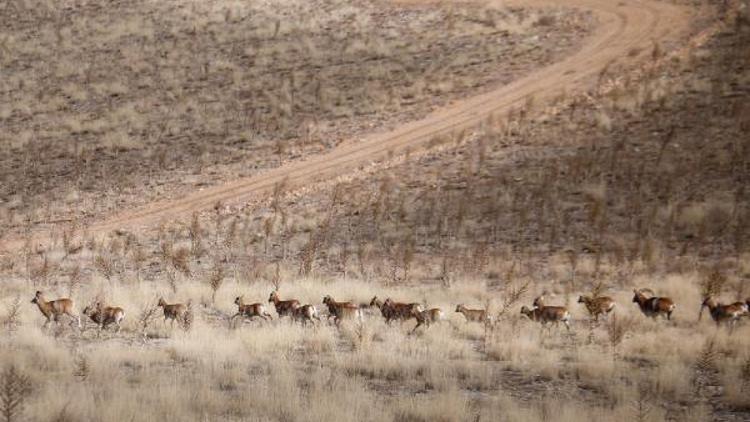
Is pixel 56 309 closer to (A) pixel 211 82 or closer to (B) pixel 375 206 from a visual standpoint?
(B) pixel 375 206

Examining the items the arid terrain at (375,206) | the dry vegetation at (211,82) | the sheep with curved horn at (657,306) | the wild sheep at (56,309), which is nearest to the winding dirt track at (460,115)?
the arid terrain at (375,206)

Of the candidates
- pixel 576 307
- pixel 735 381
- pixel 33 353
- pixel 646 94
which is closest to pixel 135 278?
pixel 33 353

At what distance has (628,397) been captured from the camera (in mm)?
9297

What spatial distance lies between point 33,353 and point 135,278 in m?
7.32

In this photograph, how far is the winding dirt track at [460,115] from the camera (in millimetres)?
24391

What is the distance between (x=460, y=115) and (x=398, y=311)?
1580 cm

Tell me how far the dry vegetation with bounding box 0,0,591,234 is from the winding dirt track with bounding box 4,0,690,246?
912 mm

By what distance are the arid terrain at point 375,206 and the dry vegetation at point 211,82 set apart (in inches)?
5.6

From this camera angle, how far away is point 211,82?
3425 cm

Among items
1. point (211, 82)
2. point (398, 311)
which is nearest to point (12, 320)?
point (398, 311)

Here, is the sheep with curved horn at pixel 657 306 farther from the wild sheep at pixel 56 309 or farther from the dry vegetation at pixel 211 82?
the dry vegetation at pixel 211 82

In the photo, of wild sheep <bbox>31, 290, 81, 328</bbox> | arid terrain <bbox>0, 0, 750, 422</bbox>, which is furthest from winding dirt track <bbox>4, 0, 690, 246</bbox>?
wild sheep <bbox>31, 290, 81, 328</bbox>

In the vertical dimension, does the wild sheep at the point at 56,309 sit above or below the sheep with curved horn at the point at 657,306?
below


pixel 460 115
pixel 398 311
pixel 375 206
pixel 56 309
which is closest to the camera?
pixel 56 309
